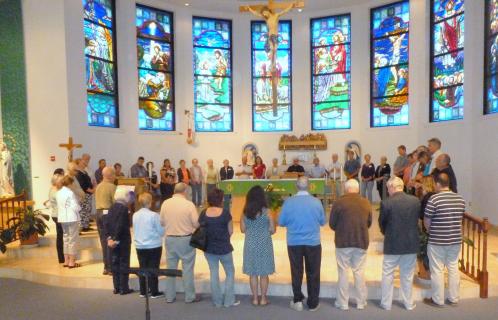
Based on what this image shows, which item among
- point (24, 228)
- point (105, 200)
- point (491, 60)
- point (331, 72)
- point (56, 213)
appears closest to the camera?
point (105, 200)

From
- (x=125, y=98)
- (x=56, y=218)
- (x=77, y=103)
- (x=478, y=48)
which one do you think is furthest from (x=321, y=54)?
(x=56, y=218)

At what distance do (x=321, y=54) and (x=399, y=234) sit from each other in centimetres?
1034

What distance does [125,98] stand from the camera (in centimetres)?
1195

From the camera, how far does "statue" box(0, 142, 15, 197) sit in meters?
9.21

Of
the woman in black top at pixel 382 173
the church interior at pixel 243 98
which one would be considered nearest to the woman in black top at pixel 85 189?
the church interior at pixel 243 98

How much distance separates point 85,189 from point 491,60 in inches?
336

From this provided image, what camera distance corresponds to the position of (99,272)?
6.00m

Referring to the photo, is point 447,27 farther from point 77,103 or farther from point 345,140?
point 77,103

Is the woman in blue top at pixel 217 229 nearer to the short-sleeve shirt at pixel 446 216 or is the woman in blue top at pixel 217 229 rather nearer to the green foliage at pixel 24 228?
the short-sleeve shirt at pixel 446 216

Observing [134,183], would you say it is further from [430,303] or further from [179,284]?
[430,303]

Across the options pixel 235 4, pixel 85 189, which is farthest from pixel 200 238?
pixel 235 4

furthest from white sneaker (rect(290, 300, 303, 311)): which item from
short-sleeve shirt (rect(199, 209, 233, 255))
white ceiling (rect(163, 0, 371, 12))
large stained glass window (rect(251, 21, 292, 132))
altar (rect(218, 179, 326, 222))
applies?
white ceiling (rect(163, 0, 371, 12))

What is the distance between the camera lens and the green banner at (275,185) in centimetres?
874

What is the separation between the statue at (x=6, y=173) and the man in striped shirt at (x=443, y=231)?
849 cm
